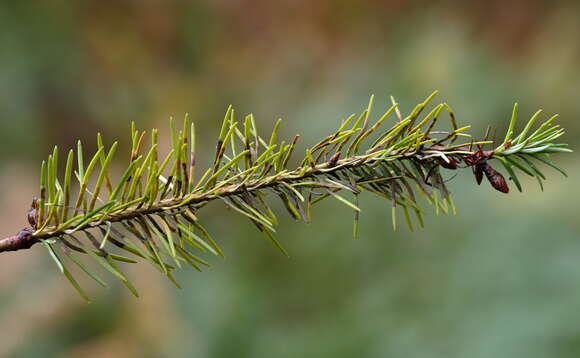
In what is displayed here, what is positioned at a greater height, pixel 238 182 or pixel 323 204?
pixel 238 182

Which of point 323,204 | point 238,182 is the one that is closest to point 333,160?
point 238,182

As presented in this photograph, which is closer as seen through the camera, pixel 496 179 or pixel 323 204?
pixel 496 179

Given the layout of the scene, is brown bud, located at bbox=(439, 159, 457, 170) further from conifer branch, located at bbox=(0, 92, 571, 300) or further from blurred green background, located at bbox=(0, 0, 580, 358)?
blurred green background, located at bbox=(0, 0, 580, 358)

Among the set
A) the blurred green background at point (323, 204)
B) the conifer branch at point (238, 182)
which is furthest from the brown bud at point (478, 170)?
the blurred green background at point (323, 204)

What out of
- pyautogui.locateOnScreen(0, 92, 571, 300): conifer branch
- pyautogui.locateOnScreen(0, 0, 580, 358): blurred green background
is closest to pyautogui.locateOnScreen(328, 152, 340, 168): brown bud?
pyautogui.locateOnScreen(0, 92, 571, 300): conifer branch

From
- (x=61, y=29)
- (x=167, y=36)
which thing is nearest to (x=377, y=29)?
(x=167, y=36)

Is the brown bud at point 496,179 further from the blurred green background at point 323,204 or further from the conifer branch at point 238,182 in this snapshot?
the blurred green background at point 323,204

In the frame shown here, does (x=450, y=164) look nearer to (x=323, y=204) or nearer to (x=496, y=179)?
(x=496, y=179)

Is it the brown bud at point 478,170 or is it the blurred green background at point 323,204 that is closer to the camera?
the brown bud at point 478,170
